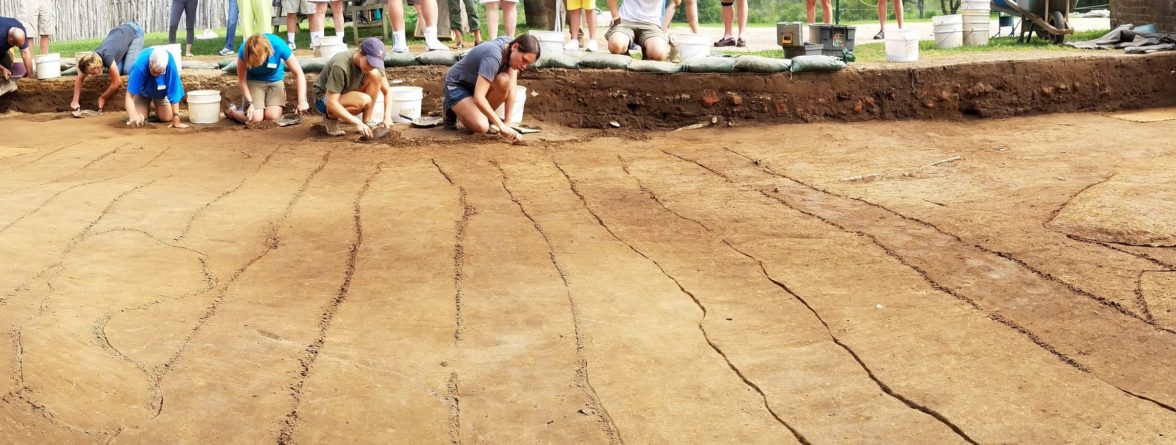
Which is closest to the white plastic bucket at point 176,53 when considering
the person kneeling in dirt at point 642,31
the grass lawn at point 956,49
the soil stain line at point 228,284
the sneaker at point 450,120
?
the sneaker at point 450,120

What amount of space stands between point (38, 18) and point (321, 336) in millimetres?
8780

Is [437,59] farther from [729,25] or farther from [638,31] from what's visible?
[729,25]

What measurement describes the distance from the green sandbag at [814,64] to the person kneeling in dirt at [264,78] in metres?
4.07

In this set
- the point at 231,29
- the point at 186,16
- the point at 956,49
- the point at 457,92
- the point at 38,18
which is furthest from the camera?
the point at 231,29

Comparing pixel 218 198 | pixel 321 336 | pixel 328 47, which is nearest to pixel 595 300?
pixel 321 336

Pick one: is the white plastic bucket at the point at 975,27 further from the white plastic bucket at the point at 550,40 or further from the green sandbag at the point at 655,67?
the white plastic bucket at the point at 550,40

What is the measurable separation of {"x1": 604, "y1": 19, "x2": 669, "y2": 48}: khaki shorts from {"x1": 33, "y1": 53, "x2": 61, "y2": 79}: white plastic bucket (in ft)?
16.9

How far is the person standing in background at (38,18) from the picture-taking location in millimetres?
11297

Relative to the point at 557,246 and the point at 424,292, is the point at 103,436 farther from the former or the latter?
the point at 557,246

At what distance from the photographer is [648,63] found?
31.8 ft

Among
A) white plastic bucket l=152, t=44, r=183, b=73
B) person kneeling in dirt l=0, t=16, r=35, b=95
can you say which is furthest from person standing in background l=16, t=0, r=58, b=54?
white plastic bucket l=152, t=44, r=183, b=73

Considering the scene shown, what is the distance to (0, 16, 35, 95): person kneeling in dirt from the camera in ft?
32.6

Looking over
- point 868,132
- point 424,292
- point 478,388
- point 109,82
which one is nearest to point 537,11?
point 109,82

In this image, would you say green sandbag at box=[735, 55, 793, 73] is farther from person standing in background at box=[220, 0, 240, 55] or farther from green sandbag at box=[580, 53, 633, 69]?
person standing in background at box=[220, 0, 240, 55]
